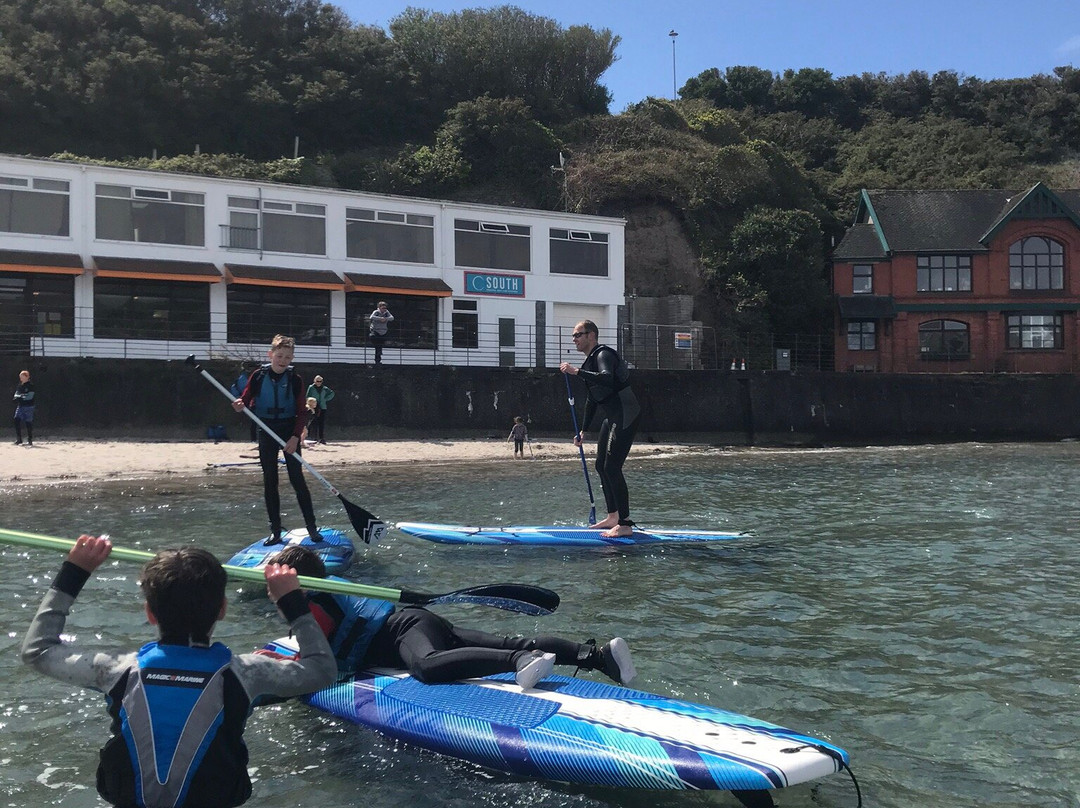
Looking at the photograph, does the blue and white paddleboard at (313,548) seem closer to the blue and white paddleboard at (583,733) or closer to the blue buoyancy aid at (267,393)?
the blue buoyancy aid at (267,393)

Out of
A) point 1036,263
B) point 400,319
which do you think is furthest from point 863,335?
point 400,319

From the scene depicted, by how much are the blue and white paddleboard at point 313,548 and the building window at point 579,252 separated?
24731mm

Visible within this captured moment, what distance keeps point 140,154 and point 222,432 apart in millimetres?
36971

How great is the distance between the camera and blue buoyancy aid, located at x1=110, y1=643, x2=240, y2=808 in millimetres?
3016

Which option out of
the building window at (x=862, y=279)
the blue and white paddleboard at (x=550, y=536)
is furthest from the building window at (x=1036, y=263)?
the blue and white paddleboard at (x=550, y=536)

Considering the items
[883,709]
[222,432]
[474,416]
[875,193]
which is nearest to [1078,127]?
[875,193]

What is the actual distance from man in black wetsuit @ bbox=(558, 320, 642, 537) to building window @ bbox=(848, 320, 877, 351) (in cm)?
3530

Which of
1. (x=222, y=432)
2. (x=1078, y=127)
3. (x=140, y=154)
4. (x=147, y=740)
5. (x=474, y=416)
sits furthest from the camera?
(x=1078, y=127)

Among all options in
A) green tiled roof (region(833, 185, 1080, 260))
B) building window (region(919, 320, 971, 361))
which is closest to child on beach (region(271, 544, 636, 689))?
building window (region(919, 320, 971, 361))

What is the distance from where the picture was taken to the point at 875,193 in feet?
152

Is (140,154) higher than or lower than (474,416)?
higher

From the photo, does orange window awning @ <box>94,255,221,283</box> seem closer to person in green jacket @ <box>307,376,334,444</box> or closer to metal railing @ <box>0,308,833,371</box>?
metal railing @ <box>0,308,833,371</box>

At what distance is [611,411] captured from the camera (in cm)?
1058

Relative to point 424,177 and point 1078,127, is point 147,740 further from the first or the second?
point 1078,127
